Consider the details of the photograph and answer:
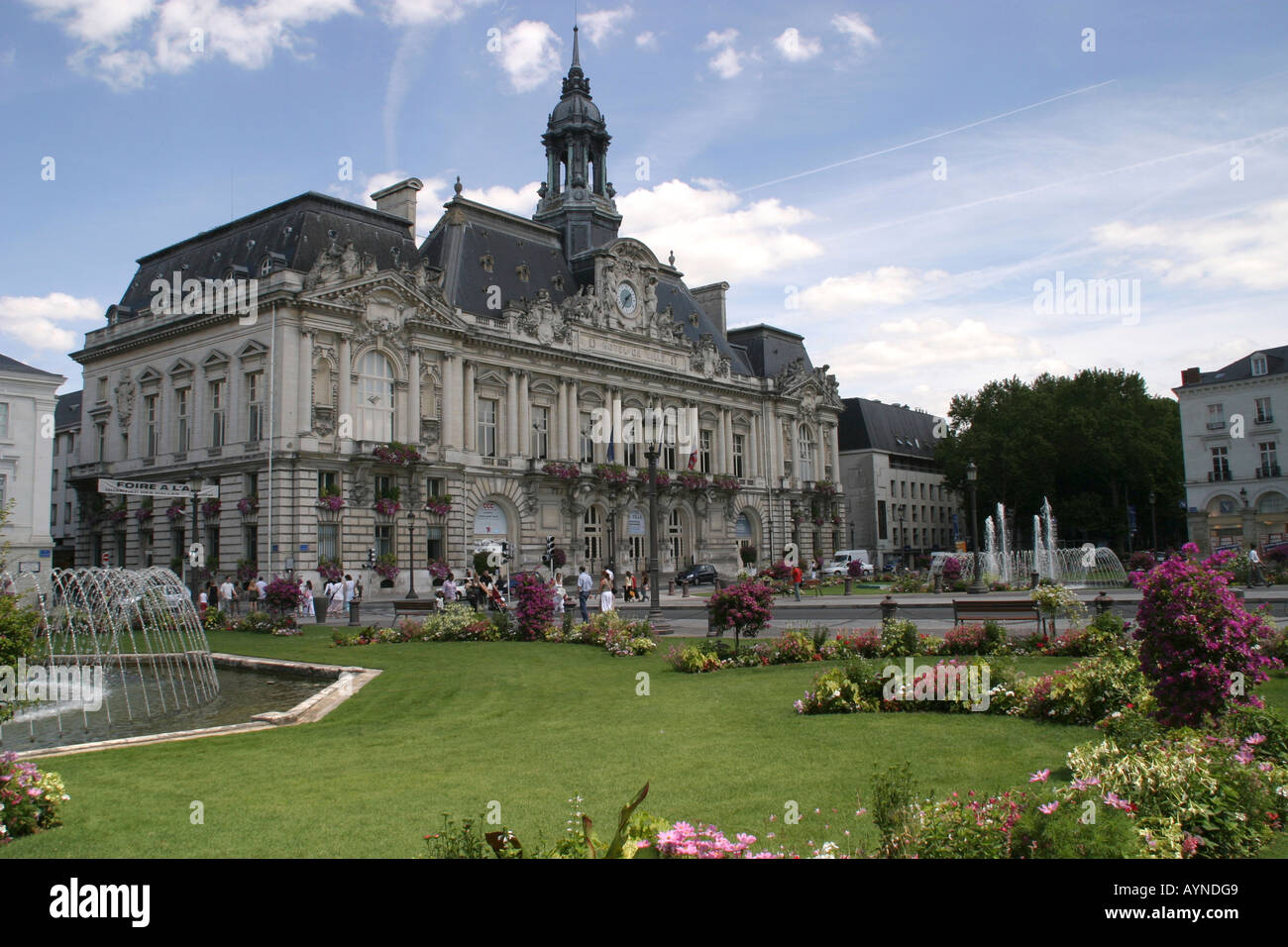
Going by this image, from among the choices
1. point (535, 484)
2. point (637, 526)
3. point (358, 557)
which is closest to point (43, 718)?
point (358, 557)

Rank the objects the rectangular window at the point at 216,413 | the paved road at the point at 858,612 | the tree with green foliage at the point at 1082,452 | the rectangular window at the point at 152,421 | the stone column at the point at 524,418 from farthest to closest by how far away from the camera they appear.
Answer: the tree with green foliage at the point at 1082,452 < the stone column at the point at 524,418 < the rectangular window at the point at 152,421 < the rectangular window at the point at 216,413 < the paved road at the point at 858,612

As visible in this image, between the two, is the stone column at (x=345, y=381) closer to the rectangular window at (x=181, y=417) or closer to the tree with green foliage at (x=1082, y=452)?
the rectangular window at (x=181, y=417)

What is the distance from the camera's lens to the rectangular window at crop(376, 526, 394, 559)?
48438mm

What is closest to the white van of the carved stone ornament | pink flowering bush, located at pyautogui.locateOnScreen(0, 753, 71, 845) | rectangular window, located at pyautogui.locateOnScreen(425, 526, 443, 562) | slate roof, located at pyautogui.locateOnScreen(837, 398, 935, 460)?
slate roof, located at pyautogui.locateOnScreen(837, 398, 935, 460)

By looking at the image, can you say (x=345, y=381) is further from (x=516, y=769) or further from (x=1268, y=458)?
(x=1268, y=458)

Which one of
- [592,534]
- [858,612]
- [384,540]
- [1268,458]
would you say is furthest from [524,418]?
[1268,458]

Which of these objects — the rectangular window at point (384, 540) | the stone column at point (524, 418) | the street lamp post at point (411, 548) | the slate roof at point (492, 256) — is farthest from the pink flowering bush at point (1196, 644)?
the stone column at point (524, 418)

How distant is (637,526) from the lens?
209ft

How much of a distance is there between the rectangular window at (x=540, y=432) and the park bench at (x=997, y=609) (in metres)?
39.6

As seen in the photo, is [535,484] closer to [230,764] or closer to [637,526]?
[637,526]

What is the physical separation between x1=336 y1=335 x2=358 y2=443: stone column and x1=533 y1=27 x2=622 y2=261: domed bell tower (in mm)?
21477

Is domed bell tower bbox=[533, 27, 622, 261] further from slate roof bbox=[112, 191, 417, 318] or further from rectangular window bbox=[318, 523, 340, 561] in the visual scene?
rectangular window bbox=[318, 523, 340, 561]

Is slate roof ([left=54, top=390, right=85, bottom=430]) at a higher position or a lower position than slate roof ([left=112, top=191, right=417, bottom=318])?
lower

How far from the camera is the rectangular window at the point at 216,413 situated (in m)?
48.0
